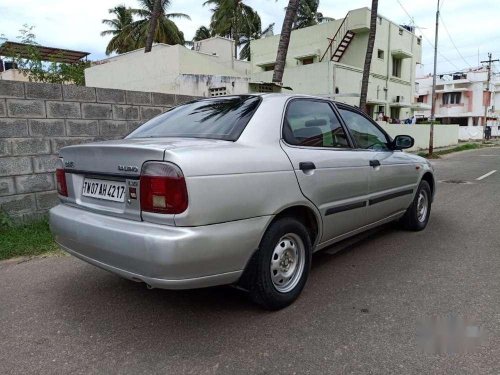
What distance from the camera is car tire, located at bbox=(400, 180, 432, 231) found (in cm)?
522

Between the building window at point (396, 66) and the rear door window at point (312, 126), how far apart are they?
25.5 meters

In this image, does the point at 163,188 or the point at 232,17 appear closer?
the point at 163,188

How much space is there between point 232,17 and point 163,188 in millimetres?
34653

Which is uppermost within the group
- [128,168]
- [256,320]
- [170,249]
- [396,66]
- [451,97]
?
[396,66]

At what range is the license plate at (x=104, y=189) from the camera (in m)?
2.78

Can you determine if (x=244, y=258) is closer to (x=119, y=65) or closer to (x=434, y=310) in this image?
(x=434, y=310)

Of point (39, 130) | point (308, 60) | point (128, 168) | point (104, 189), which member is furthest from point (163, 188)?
point (308, 60)

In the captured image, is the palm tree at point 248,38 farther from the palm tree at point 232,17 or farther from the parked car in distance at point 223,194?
the parked car in distance at point 223,194

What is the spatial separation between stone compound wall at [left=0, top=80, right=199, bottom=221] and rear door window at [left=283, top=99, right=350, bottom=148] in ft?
11.1

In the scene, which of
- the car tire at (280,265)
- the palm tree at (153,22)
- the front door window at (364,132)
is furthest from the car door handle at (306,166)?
the palm tree at (153,22)

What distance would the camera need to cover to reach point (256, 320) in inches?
119

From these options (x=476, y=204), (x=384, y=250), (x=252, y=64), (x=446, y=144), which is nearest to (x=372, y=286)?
(x=384, y=250)

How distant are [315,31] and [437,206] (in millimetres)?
20407

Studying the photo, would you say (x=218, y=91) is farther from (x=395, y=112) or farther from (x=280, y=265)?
(x=395, y=112)
